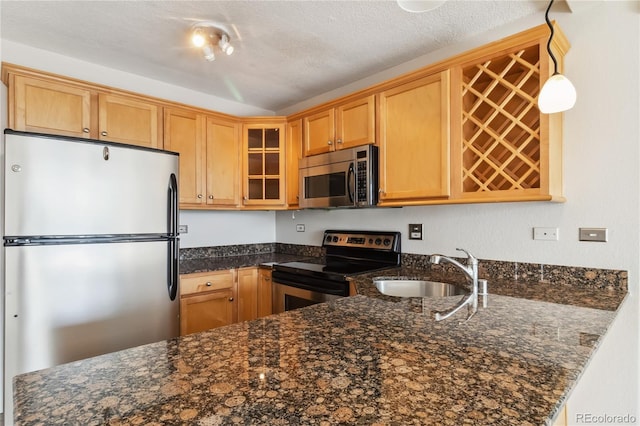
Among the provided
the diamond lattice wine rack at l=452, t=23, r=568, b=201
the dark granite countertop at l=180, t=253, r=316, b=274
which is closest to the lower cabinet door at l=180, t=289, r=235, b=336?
the dark granite countertop at l=180, t=253, r=316, b=274

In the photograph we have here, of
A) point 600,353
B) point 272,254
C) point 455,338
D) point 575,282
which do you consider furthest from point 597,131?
point 272,254

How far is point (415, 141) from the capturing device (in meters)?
2.11

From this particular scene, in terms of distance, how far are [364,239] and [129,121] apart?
196cm

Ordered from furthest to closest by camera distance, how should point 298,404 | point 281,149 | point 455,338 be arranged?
point 281,149 < point 455,338 < point 298,404

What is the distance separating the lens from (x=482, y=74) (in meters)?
1.88

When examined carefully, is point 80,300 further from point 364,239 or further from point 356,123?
point 356,123

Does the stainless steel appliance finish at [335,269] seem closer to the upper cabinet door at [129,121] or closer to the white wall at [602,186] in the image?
the white wall at [602,186]

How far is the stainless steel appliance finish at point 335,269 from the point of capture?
2.27 metres

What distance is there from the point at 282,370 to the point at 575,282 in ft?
5.67

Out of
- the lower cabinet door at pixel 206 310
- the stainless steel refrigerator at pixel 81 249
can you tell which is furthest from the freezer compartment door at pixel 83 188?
the lower cabinet door at pixel 206 310

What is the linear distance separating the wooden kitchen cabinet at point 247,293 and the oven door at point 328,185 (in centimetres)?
71

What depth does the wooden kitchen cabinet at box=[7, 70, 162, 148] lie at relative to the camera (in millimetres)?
2018

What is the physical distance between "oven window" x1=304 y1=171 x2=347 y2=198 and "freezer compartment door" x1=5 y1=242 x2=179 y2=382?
46.3 inches

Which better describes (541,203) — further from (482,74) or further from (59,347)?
(59,347)
